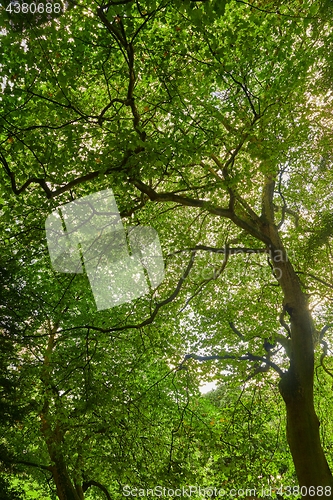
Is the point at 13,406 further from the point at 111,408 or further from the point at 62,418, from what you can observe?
the point at 111,408

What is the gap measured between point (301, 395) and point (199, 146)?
15.7ft

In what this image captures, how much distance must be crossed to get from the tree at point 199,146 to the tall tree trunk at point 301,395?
24mm

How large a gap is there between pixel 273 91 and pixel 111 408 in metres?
7.08

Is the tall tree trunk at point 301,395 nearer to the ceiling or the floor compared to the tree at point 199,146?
nearer to the floor

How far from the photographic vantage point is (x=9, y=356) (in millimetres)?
8805

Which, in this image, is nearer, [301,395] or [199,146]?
[199,146]

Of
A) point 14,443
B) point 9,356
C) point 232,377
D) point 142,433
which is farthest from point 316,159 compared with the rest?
point 14,443

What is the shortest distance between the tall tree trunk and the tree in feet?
0.08

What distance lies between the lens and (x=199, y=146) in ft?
19.3

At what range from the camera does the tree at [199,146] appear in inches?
214

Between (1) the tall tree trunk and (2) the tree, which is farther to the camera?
(1) the tall tree trunk

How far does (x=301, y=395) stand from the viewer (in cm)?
656

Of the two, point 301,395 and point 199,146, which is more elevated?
point 199,146

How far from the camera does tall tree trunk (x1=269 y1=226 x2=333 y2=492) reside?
236 inches
